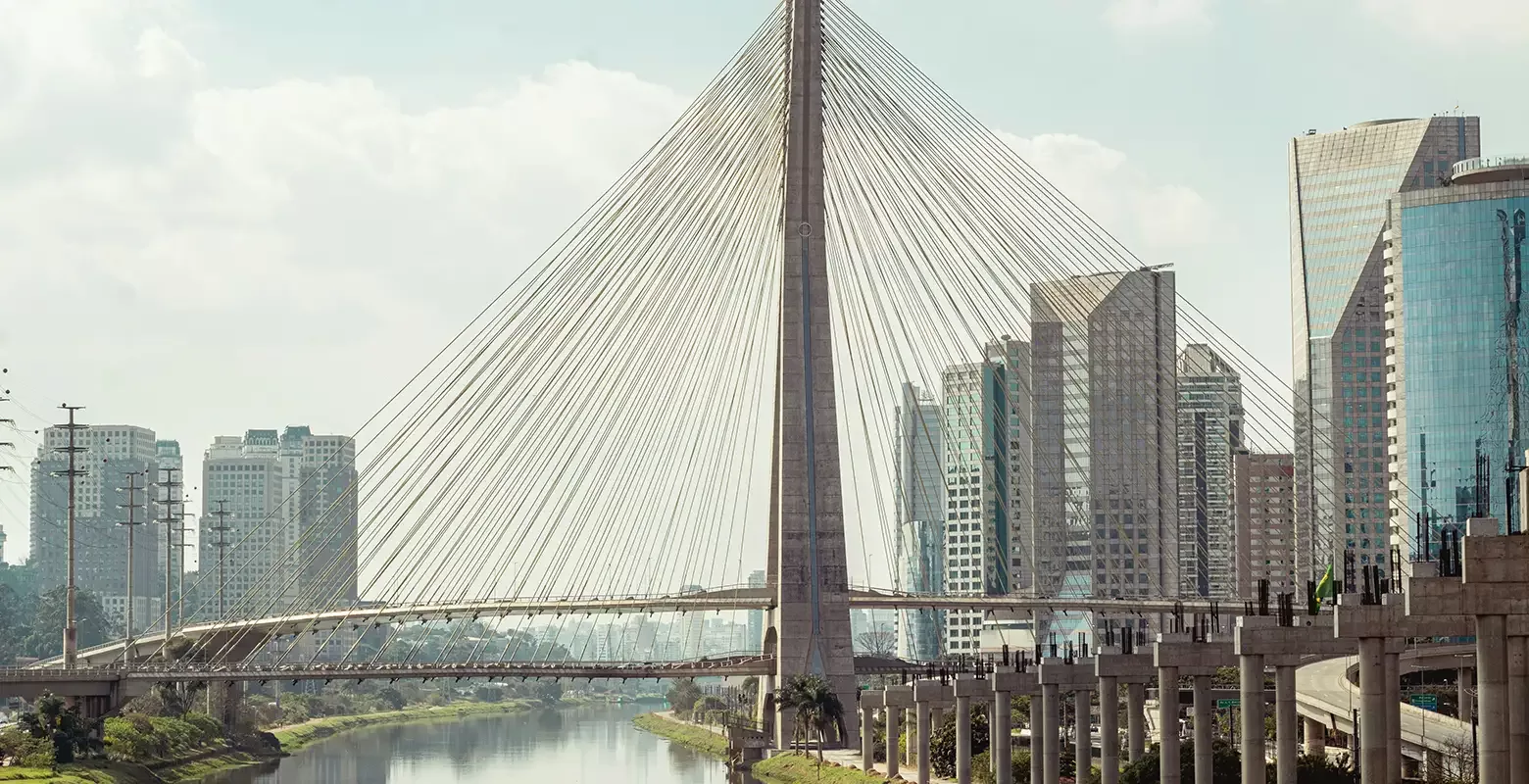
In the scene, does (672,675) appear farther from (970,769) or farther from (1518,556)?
(1518,556)

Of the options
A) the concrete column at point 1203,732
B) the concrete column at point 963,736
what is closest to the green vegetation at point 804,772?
the concrete column at point 963,736

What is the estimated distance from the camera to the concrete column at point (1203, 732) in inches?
2092

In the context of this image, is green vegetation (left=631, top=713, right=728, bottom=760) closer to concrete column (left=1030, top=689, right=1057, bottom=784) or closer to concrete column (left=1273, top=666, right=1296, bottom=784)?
concrete column (left=1030, top=689, right=1057, bottom=784)

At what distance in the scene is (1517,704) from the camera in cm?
3966

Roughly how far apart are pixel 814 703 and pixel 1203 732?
3978 cm

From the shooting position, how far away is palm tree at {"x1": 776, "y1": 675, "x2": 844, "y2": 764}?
9262 centimetres

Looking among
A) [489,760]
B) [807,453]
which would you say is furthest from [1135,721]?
[489,760]

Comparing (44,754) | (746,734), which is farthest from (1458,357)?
(44,754)

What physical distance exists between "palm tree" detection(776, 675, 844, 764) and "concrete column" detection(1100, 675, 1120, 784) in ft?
110

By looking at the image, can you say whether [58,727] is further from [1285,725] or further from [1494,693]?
[1494,693]

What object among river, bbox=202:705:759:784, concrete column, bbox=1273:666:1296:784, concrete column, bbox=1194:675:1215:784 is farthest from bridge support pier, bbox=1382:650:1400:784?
river, bbox=202:705:759:784

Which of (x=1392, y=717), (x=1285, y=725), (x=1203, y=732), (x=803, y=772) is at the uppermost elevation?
(x=1392, y=717)

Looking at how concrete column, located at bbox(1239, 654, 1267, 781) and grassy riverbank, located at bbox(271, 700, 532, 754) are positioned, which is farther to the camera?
grassy riverbank, located at bbox(271, 700, 532, 754)

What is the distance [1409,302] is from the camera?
146 metres
